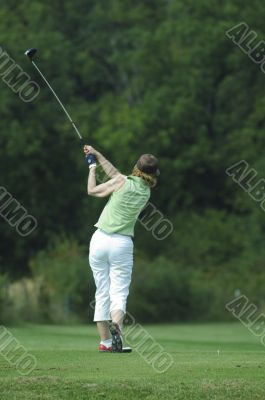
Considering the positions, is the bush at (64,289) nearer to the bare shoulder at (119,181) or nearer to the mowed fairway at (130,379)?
the bare shoulder at (119,181)

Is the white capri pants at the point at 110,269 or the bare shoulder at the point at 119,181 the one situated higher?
the bare shoulder at the point at 119,181

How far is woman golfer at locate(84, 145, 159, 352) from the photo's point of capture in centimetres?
1445

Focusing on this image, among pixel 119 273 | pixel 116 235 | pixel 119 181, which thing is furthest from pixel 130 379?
pixel 119 181

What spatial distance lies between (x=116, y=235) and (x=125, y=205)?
359 millimetres

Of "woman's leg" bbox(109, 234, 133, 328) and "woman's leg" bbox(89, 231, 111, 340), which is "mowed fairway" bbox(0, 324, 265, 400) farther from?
"woman's leg" bbox(89, 231, 111, 340)

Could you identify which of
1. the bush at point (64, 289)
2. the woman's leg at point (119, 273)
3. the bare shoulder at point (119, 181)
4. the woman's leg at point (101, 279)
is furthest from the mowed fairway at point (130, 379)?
the bush at point (64, 289)

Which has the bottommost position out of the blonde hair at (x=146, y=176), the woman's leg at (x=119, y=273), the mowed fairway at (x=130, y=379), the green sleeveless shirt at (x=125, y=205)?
the mowed fairway at (x=130, y=379)

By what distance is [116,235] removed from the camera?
47.8 ft

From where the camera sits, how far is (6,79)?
52.6 meters

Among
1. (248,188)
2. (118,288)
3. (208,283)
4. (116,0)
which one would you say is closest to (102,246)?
Result: (118,288)

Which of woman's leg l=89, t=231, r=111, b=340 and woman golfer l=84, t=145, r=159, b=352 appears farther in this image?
woman's leg l=89, t=231, r=111, b=340

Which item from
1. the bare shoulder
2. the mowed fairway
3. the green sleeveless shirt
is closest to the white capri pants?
the green sleeveless shirt

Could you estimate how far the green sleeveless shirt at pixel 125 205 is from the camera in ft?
47.5

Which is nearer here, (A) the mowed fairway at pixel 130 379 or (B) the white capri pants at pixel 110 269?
(A) the mowed fairway at pixel 130 379
